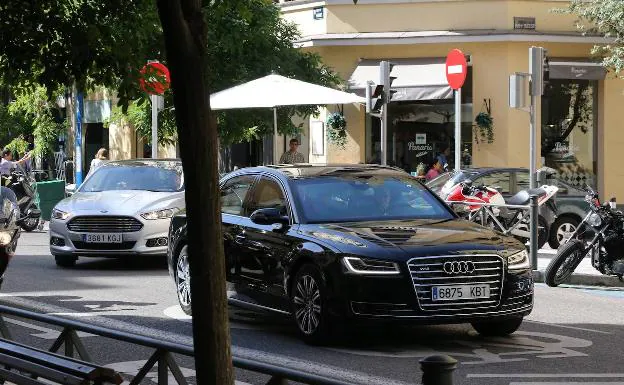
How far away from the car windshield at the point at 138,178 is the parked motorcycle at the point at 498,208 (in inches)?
172

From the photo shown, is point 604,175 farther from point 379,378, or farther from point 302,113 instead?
point 379,378

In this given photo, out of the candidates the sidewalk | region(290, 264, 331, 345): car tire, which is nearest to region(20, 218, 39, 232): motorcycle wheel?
the sidewalk

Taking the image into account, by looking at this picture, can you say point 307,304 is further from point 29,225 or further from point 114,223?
Answer: point 29,225

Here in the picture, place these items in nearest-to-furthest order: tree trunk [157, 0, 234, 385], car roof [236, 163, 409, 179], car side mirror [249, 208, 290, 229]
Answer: tree trunk [157, 0, 234, 385] → car side mirror [249, 208, 290, 229] → car roof [236, 163, 409, 179]

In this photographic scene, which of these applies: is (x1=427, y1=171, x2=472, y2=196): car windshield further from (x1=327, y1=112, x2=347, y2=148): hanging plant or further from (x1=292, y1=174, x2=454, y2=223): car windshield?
(x1=327, y1=112, x2=347, y2=148): hanging plant

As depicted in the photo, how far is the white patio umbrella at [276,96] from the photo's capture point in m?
21.6

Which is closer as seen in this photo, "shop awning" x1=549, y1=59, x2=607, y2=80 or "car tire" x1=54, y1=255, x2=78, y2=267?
"car tire" x1=54, y1=255, x2=78, y2=267

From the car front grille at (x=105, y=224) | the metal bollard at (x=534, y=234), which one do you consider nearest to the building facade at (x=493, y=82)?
the metal bollard at (x=534, y=234)

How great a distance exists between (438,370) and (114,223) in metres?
13.7

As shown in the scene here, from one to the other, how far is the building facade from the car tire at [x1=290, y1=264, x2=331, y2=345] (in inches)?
805

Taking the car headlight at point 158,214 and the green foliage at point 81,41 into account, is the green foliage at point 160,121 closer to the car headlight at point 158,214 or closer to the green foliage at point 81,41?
the car headlight at point 158,214

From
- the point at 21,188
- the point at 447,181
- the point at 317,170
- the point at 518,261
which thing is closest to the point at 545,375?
the point at 518,261

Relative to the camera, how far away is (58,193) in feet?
98.0

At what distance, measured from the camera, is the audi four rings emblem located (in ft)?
33.2
